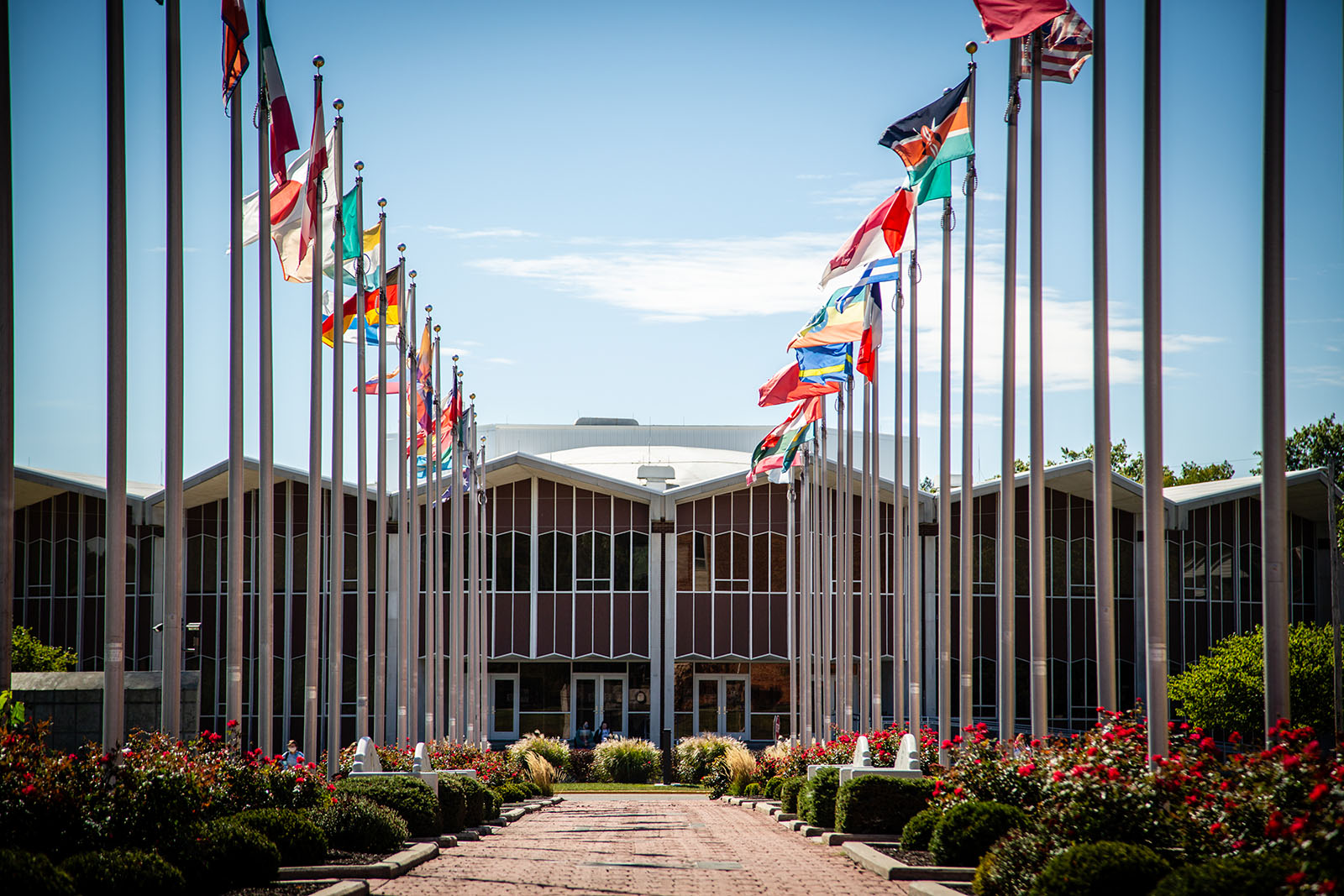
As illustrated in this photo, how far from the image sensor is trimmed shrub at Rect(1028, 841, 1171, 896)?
32.8 ft

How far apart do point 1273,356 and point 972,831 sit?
5872mm

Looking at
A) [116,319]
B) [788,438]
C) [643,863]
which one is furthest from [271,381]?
[788,438]

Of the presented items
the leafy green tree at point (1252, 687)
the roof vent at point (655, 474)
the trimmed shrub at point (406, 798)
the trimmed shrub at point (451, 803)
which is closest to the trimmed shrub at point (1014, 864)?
the trimmed shrub at point (406, 798)

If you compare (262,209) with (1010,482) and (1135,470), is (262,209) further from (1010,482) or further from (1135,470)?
(1135,470)

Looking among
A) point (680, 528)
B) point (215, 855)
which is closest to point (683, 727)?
point (680, 528)

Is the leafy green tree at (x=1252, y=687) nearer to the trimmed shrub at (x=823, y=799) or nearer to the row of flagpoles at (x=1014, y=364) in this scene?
the row of flagpoles at (x=1014, y=364)

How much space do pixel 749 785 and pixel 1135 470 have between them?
4813cm

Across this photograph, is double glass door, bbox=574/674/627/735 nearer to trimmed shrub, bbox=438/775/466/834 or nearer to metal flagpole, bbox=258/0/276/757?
trimmed shrub, bbox=438/775/466/834

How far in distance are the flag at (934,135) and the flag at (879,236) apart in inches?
40.8

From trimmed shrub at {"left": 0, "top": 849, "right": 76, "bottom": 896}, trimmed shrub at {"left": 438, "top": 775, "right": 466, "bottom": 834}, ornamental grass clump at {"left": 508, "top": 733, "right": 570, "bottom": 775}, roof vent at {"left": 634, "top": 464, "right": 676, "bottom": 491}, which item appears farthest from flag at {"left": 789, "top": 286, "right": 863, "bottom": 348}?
roof vent at {"left": 634, "top": 464, "right": 676, "bottom": 491}

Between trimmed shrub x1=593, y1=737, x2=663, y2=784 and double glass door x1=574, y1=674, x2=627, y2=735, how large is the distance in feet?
27.9

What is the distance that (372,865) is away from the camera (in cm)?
1455

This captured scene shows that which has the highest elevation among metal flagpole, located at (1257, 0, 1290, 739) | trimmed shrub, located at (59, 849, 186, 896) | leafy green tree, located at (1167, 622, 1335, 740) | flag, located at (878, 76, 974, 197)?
flag, located at (878, 76, 974, 197)

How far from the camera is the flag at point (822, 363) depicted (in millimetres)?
28625
